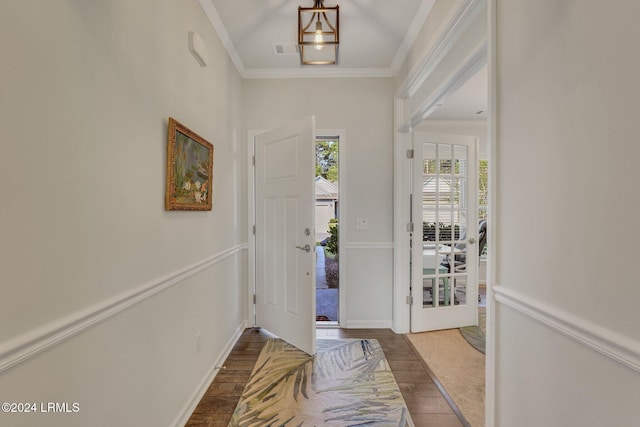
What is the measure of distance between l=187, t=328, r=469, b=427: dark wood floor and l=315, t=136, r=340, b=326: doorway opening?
2.42 ft

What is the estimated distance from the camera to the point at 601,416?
0.83 metres

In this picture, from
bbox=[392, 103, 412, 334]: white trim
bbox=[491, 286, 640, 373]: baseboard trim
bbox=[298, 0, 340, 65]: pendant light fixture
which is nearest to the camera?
bbox=[491, 286, 640, 373]: baseboard trim

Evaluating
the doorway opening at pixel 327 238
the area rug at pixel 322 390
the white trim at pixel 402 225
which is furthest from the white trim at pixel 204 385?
the white trim at pixel 402 225

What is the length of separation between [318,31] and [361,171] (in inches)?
55.7

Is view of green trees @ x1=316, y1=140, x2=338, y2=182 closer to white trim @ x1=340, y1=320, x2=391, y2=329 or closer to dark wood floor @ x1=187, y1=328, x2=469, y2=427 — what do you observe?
white trim @ x1=340, y1=320, x2=391, y2=329

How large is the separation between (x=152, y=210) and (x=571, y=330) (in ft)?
5.56

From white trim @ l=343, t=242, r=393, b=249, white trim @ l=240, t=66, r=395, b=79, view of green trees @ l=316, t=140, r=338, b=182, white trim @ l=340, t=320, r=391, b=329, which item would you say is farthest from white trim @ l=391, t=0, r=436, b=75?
view of green trees @ l=316, t=140, r=338, b=182

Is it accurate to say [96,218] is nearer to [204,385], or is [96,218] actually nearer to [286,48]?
[204,385]

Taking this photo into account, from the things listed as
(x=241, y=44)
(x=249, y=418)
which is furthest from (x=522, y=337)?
(x=241, y=44)

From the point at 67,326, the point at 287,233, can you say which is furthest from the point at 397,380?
the point at 67,326

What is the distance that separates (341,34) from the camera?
2.45 m

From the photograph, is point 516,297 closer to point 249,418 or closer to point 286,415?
point 286,415

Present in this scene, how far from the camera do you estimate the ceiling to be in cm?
212

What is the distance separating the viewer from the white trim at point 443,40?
5.07ft
